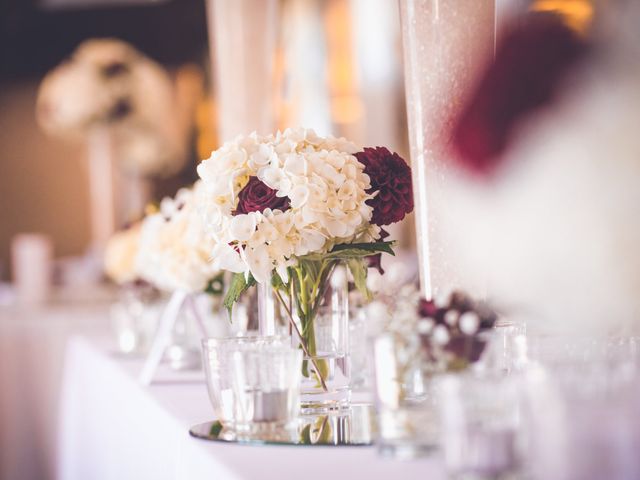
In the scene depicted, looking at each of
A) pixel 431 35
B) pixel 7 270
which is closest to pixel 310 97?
pixel 7 270

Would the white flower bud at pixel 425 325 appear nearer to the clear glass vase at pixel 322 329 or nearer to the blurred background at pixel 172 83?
the clear glass vase at pixel 322 329

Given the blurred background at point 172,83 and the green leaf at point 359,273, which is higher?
the blurred background at point 172,83

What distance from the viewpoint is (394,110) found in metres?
7.90

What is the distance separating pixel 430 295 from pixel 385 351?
22.4 inches

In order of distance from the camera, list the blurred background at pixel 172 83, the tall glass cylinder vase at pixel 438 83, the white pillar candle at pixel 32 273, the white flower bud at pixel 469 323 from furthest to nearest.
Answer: the blurred background at pixel 172 83
the white pillar candle at pixel 32 273
the tall glass cylinder vase at pixel 438 83
the white flower bud at pixel 469 323

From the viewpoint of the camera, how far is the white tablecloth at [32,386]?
4660 millimetres

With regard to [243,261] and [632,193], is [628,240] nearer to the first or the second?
[632,193]

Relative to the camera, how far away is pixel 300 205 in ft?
4.80

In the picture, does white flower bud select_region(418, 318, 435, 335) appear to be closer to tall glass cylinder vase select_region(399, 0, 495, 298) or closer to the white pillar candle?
tall glass cylinder vase select_region(399, 0, 495, 298)

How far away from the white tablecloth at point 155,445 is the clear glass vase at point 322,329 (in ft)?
0.72

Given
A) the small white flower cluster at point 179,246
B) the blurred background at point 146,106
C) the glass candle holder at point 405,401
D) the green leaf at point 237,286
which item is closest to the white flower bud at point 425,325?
the glass candle holder at point 405,401

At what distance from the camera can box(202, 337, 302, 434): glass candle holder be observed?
135 centimetres

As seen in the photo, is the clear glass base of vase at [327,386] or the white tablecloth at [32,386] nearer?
the clear glass base of vase at [327,386]

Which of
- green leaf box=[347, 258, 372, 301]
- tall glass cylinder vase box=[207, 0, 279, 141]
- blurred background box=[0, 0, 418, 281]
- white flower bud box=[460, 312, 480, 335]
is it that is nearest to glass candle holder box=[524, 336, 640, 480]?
white flower bud box=[460, 312, 480, 335]
